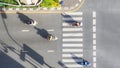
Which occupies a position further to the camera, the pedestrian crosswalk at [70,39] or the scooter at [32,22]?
the pedestrian crosswalk at [70,39]

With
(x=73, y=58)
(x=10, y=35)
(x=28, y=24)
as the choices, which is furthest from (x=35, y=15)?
(x=73, y=58)

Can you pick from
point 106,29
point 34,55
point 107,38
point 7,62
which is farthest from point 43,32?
point 107,38

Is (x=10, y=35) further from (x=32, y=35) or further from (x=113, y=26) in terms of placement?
(x=113, y=26)

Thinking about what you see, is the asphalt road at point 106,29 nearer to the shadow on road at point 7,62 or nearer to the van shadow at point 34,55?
the van shadow at point 34,55

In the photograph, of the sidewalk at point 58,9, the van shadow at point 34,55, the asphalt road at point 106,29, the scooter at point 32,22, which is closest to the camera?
the scooter at point 32,22

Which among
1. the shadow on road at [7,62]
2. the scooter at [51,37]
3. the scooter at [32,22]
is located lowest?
the shadow on road at [7,62]

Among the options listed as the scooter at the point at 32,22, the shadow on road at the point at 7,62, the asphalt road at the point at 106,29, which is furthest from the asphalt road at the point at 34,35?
the asphalt road at the point at 106,29

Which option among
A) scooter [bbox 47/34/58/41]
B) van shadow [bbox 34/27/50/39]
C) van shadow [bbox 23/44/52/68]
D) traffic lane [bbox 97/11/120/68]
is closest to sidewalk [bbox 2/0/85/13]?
van shadow [bbox 34/27/50/39]

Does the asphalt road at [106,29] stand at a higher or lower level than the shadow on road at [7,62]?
higher

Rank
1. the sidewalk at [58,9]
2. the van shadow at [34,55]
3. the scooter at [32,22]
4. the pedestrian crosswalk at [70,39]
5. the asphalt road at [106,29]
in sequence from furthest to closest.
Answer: the asphalt road at [106,29] < the pedestrian crosswalk at [70,39] < the van shadow at [34,55] < the sidewalk at [58,9] < the scooter at [32,22]
